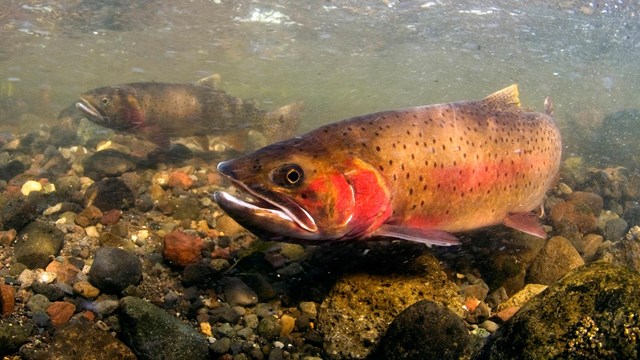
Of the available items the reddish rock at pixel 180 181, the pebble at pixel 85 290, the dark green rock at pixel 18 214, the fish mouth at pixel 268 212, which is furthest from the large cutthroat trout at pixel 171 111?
the fish mouth at pixel 268 212

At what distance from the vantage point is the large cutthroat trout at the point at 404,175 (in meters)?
2.96

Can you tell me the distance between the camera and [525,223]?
4.51m

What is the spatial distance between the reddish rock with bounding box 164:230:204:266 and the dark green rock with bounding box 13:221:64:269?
1.12 m

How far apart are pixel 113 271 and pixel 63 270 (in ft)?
1.98

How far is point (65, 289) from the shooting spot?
11.5 feet

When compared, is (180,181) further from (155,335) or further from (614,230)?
(614,230)

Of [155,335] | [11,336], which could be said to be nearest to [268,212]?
[155,335]

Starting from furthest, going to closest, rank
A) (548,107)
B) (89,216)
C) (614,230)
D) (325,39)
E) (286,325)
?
(325,39), (548,107), (614,230), (89,216), (286,325)

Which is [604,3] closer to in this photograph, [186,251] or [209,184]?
[209,184]

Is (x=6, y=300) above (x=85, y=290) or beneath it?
above

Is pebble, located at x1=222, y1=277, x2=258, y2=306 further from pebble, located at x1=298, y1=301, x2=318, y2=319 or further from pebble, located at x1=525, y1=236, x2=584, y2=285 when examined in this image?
pebble, located at x1=525, y1=236, x2=584, y2=285

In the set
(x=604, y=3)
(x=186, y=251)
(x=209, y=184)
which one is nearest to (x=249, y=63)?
(x=604, y=3)

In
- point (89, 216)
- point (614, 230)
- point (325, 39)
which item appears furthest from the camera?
point (325, 39)

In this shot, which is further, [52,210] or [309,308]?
[52,210]
